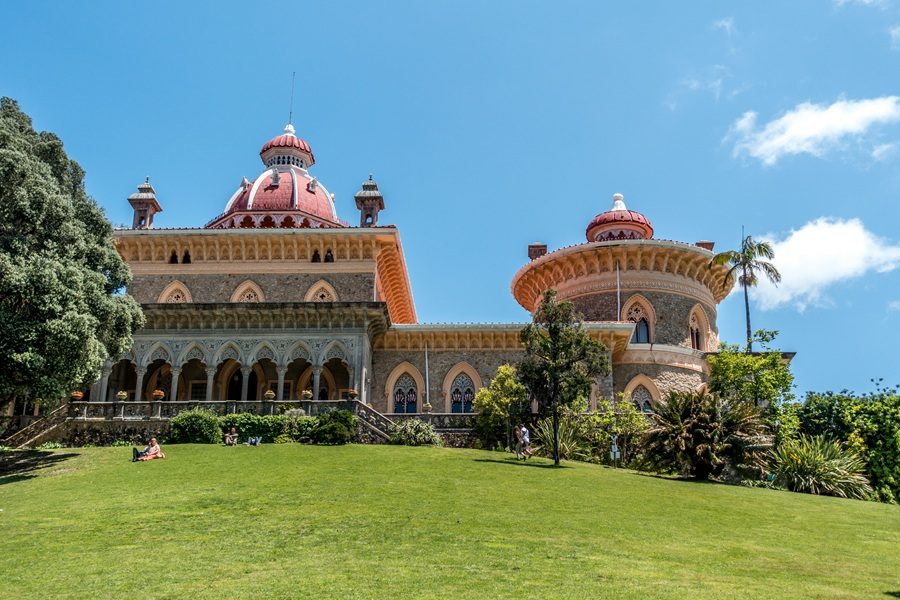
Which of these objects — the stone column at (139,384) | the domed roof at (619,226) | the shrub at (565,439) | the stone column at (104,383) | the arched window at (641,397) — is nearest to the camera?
the shrub at (565,439)

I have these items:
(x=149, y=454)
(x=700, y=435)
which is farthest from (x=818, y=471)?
(x=149, y=454)

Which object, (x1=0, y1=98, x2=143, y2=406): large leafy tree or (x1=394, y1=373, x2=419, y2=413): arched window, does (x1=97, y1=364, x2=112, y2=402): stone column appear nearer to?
(x1=0, y1=98, x2=143, y2=406): large leafy tree

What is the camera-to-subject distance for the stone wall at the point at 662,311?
126 ft

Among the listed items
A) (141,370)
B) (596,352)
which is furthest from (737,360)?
(141,370)

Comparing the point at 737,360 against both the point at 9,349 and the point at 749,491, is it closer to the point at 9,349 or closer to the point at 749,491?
the point at 749,491

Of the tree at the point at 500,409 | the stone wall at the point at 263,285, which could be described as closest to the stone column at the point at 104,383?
the stone wall at the point at 263,285

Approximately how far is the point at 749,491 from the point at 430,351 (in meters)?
17.7

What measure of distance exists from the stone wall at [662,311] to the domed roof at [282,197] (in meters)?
14.8

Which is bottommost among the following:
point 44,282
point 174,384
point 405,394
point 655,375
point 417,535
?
point 417,535

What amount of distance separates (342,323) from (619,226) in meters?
18.5

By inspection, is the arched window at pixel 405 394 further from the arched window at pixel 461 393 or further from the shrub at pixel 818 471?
the shrub at pixel 818 471

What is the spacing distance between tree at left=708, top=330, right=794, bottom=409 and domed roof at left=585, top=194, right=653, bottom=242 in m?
12.4

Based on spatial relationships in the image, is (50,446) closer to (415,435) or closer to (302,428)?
(302,428)

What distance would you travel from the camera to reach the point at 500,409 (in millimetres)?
28375
